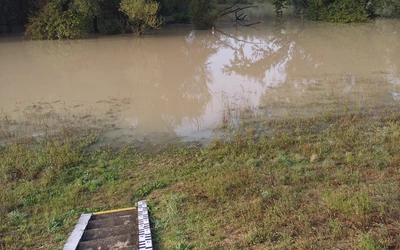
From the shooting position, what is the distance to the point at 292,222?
176 inches

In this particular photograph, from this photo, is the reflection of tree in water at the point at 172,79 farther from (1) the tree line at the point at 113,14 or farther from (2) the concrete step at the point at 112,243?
(2) the concrete step at the point at 112,243

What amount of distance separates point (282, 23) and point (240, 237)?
28320 millimetres

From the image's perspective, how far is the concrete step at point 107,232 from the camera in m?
4.43

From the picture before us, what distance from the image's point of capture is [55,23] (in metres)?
21.8

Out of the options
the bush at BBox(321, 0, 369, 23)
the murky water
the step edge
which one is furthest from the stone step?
the bush at BBox(321, 0, 369, 23)

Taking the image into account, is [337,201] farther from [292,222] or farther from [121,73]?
[121,73]

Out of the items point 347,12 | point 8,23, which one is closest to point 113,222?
point 8,23

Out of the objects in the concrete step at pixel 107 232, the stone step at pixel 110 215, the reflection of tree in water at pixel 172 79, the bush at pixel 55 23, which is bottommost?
the stone step at pixel 110 215

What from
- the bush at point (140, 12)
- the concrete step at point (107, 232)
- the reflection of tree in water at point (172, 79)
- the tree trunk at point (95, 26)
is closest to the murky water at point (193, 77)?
the reflection of tree in water at point (172, 79)

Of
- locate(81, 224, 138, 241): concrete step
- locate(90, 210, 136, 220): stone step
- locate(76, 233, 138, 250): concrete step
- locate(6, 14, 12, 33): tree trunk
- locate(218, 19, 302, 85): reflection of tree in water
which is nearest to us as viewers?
locate(76, 233, 138, 250): concrete step

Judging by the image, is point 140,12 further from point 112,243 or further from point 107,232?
point 112,243

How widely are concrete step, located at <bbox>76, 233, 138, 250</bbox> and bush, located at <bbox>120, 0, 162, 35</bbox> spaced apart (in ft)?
64.2

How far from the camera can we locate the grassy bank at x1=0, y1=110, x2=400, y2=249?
434 cm

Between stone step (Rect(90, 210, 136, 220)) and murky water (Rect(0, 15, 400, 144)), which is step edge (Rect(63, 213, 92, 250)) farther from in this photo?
murky water (Rect(0, 15, 400, 144))
